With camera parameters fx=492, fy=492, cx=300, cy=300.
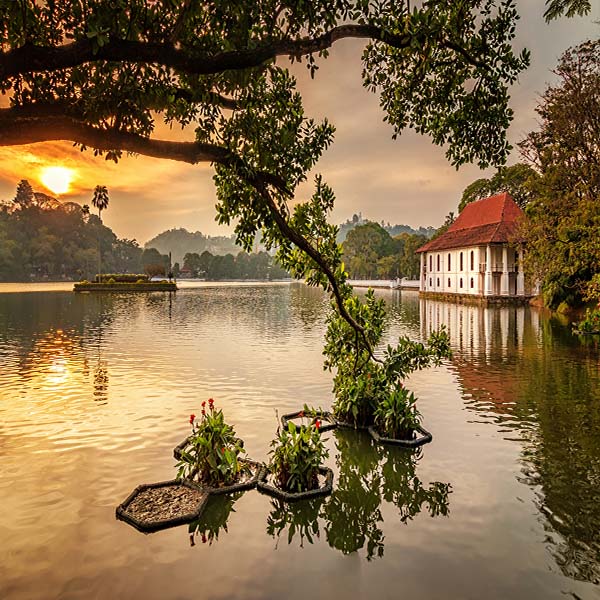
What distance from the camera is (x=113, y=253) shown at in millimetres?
150375

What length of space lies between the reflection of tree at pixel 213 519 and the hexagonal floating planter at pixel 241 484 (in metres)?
0.08

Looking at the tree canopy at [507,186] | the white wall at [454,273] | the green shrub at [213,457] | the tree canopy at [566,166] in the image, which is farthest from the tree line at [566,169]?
the green shrub at [213,457]

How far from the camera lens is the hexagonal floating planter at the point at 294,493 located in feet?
24.2

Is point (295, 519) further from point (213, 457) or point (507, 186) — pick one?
point (507, 186)

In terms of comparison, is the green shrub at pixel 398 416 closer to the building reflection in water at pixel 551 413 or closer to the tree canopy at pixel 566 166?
the building reflection in water at pixel 551 413

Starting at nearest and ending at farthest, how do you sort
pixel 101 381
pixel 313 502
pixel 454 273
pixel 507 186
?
pixel 313 502, pixel 101 381, pixel 454 273, pixel 507 186

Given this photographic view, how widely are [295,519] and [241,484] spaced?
1.22m

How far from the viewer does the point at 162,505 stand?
7.03 m

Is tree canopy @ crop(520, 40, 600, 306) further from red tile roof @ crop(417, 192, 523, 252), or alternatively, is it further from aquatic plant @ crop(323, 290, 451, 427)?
aquatic plant @ crop(323, 290, 451, 427)

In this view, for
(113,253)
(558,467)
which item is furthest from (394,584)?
(113,253)

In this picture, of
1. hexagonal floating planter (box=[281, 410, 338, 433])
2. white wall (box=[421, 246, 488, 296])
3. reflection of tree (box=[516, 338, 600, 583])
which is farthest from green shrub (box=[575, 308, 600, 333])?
white wall (box=[421, 246, 488, 296])

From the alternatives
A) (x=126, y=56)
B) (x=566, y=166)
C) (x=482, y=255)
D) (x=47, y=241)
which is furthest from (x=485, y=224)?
(x=47, y=241)

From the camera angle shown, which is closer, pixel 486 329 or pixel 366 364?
pixel 366 364

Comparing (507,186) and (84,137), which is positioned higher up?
(507,186)
